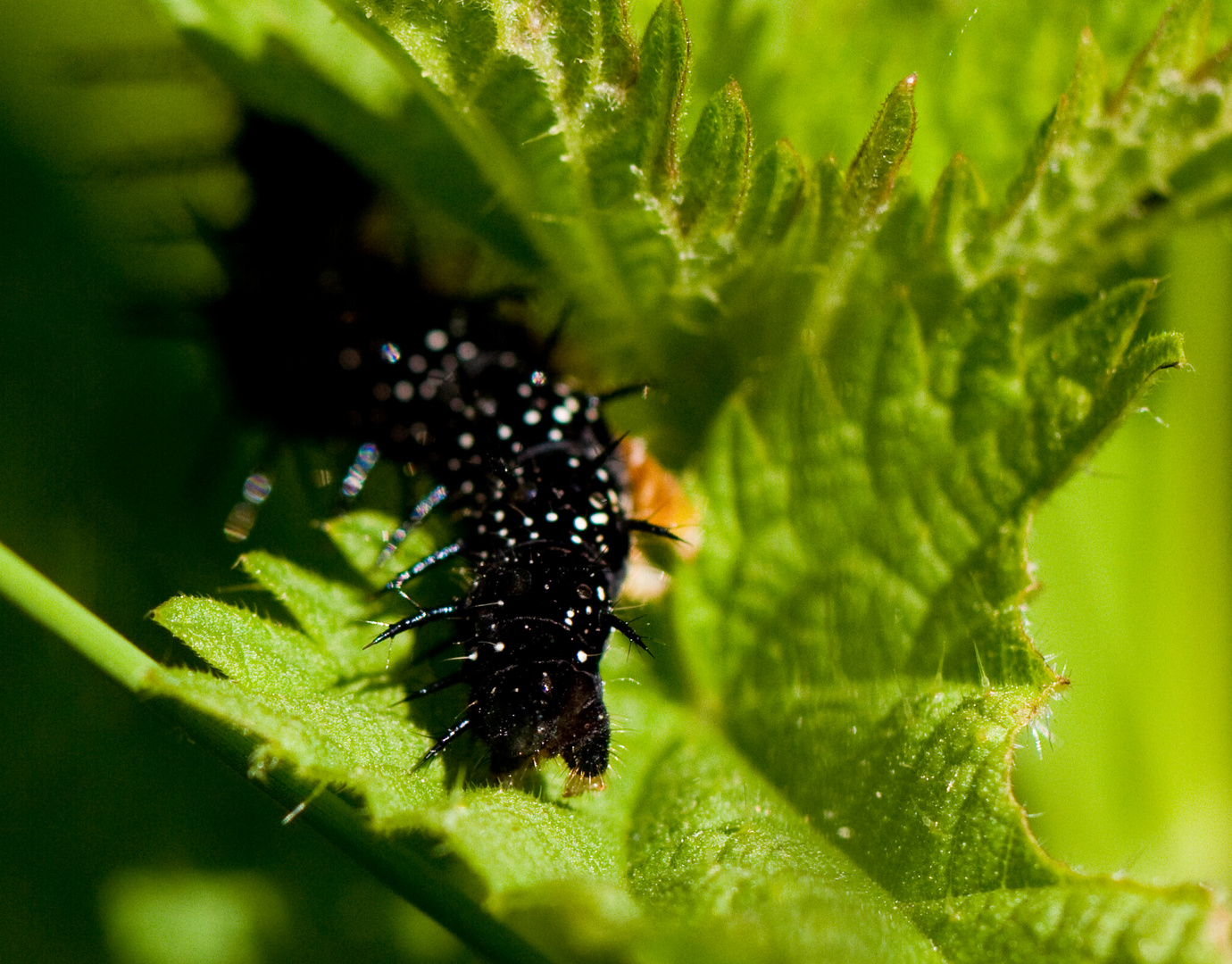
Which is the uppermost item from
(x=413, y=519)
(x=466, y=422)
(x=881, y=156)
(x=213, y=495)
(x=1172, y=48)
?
(x=1172, y=48)

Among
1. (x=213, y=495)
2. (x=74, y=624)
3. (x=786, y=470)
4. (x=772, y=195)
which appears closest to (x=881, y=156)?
(x=772, y=195)

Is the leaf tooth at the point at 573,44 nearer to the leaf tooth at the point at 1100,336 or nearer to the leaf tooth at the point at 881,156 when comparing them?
the leaf tooth at the point at 881,156

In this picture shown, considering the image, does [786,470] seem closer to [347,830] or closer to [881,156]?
[881,156]

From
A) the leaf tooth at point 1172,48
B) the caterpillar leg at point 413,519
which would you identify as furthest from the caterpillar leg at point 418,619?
the leaf tooth at point 1172,48

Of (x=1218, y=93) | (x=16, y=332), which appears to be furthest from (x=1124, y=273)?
(x=16, y=332)

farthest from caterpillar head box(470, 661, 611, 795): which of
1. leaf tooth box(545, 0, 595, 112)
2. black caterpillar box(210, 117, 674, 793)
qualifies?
leaf tooth box(545, 0, 595, 112)

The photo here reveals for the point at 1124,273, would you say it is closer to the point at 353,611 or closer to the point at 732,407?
the point at 732,407
